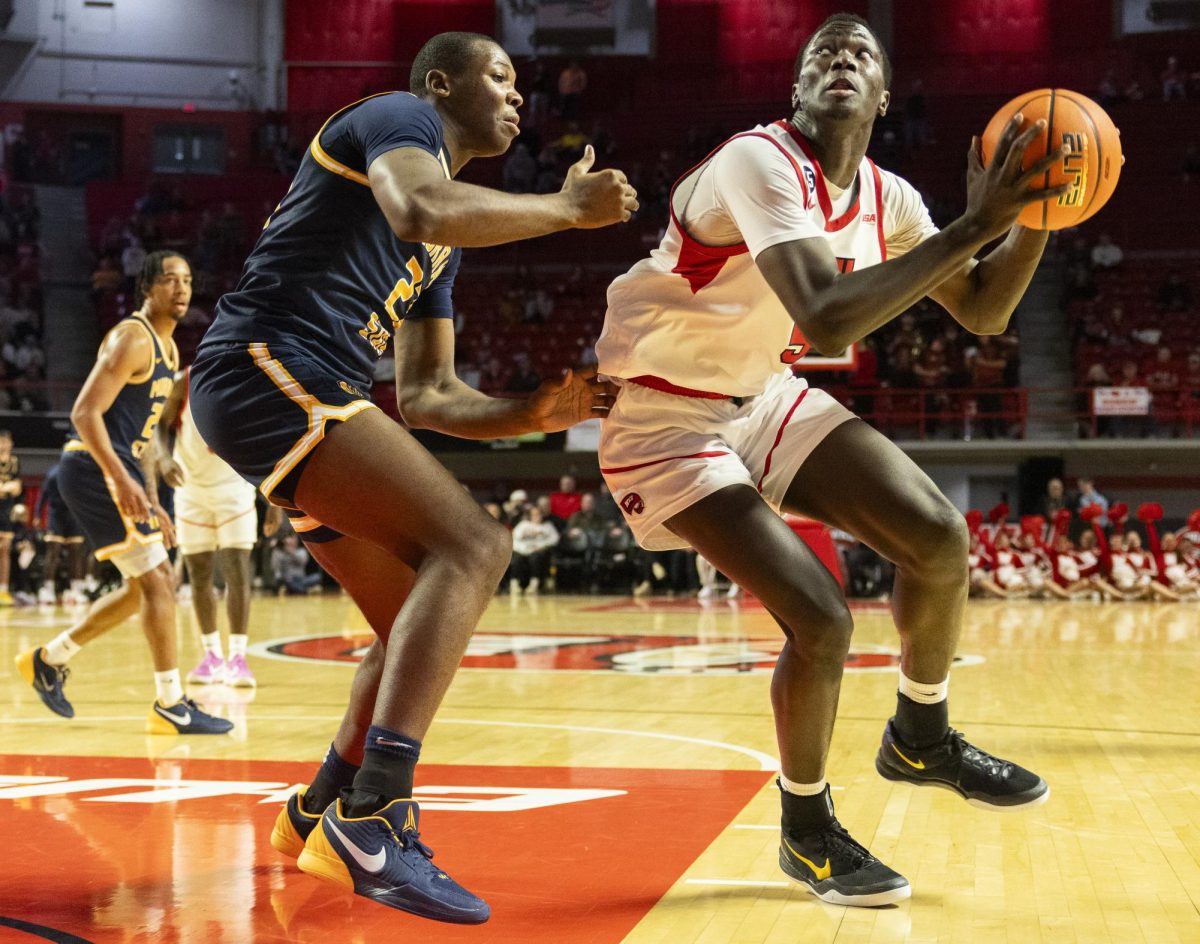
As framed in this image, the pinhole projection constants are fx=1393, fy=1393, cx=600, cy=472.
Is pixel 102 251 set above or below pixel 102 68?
below

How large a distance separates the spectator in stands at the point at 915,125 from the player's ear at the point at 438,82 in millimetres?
22994

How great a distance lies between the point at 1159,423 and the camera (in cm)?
1969

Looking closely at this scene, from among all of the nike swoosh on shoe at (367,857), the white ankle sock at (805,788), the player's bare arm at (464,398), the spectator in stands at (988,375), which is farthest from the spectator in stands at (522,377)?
the nike swoosh on shoe at (367,857)

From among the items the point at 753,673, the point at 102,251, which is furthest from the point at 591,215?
the point at 102,251

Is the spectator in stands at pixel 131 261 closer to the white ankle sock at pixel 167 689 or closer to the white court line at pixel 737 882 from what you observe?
the white ankle sock at pixel 167 689

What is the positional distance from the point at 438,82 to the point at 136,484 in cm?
322

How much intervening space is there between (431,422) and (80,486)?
3.55m

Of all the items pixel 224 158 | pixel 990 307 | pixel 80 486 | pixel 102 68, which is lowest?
pixel 80 486

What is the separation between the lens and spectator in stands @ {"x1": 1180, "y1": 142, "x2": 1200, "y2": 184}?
23.6 m

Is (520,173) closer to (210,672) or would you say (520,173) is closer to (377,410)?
(210,672)

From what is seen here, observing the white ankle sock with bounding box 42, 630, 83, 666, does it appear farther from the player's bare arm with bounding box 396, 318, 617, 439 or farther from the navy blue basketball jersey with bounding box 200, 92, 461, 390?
the navy blue basketball jersey with bounding box 200, 92, 461, 390

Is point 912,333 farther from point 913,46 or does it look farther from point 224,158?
point 224,158

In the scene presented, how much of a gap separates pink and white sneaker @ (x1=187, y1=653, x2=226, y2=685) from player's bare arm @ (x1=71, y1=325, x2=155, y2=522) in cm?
189

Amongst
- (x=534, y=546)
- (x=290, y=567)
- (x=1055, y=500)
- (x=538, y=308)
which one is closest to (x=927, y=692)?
(x=1055, y=500)
